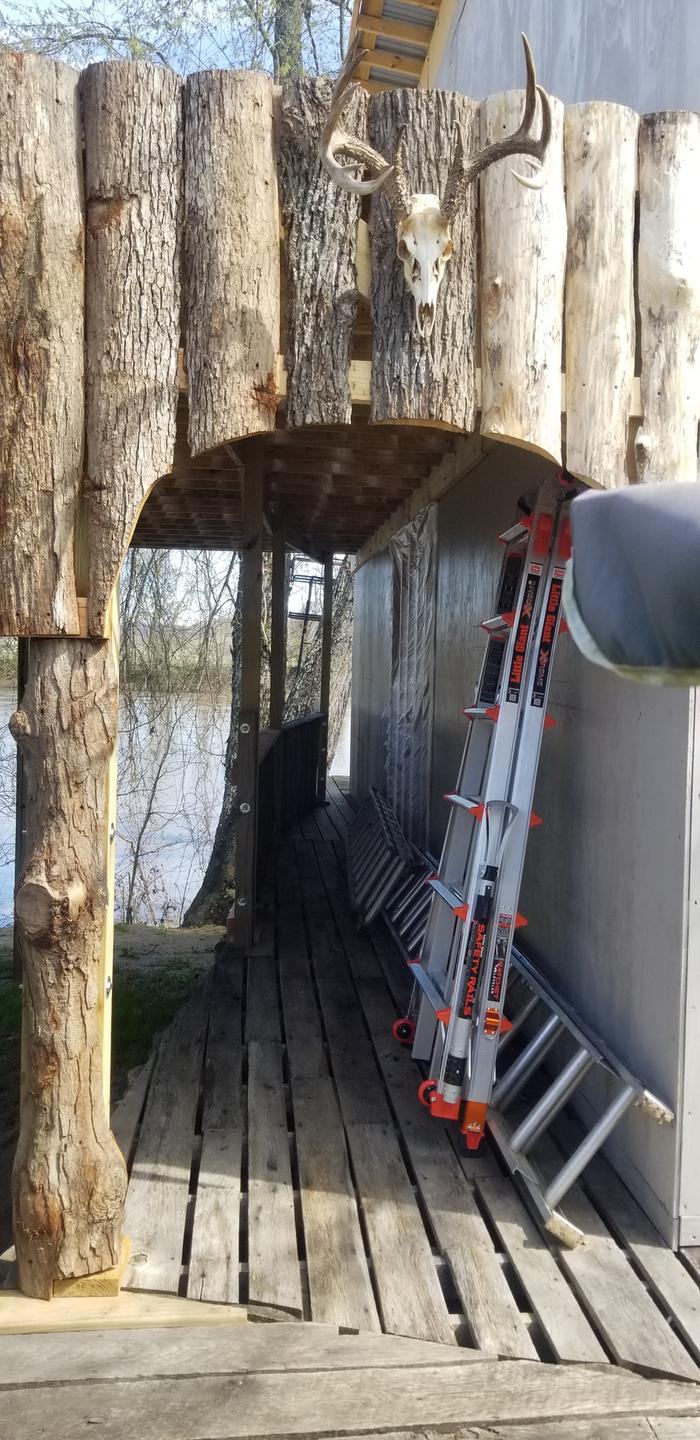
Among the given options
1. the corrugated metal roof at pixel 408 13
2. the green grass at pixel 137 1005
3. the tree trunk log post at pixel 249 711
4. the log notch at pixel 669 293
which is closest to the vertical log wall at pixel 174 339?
the log notch at pixel 669 293

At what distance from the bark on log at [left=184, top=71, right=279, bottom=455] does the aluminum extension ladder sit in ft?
4.68

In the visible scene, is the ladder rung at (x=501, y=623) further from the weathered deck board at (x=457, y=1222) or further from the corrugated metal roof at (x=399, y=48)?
the corrugated metal roof at (x=399, y=48)

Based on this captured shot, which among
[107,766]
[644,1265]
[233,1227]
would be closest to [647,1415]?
[644,1265]

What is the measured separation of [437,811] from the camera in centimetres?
698

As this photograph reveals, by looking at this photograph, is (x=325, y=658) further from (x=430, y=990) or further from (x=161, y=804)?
(x=430, y=990)

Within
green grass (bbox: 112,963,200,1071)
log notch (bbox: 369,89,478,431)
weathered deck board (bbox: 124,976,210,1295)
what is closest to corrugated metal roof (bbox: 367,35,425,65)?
log notch (bbox: 369,89,478,431)

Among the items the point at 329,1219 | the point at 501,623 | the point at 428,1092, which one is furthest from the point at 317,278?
the point at 428,1092

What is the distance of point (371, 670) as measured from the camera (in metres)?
10.8

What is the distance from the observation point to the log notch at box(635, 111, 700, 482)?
287cm

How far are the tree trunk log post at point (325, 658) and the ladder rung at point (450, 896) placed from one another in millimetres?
7174

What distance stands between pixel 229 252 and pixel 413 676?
496cm

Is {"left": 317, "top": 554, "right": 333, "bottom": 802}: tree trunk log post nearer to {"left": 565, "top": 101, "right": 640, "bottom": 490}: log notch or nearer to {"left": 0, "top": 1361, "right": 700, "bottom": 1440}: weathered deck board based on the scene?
{"left": 565, "top": 101, "right": 640, "bottom": 490}: log notch

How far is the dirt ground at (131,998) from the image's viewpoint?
5.11 m

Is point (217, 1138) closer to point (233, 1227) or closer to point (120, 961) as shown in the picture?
point (233, 1227)
